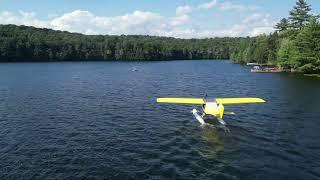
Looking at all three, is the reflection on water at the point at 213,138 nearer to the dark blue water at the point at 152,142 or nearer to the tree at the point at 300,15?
the dark blue water at the point at 152,142

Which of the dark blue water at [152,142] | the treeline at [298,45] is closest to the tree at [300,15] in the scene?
the treeline at [298,45]

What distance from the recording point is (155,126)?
36.2 metres

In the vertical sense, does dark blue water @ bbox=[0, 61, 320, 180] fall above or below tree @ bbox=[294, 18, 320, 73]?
below

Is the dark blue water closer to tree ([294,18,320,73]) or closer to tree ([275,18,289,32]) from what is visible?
tree ([294,18,320,73])

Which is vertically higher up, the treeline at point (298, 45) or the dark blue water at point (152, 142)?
the treeline at point (298, 45)

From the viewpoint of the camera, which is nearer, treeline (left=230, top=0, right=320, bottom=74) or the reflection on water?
the reflection on water

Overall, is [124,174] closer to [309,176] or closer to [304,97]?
[309,176]

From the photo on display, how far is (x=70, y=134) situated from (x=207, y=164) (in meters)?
14.1

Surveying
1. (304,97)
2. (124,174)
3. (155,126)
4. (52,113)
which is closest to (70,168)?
(124,174)

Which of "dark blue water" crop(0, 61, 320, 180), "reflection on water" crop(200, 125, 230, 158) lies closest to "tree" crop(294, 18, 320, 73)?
"dark blue water" crop(0, 61, 320, 180)

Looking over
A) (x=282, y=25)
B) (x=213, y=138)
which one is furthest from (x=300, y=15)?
(x=213, y=138)

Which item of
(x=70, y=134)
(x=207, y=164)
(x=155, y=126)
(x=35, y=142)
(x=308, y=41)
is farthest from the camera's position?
(x=308, y=41)

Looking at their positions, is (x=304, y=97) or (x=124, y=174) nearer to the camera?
(x=124, y=174)

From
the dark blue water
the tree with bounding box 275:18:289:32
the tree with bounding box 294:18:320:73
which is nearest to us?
the dark blue water
